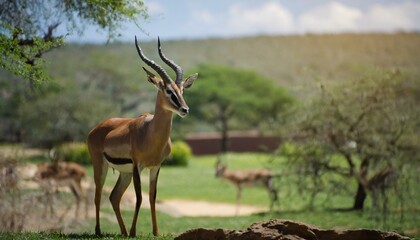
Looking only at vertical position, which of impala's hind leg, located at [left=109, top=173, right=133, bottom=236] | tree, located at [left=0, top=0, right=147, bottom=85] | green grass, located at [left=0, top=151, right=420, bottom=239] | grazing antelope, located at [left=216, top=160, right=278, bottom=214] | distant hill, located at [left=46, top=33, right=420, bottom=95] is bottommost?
green grass, located at [left=0, top=151, right=420, bottom=239]

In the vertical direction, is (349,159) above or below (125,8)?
below

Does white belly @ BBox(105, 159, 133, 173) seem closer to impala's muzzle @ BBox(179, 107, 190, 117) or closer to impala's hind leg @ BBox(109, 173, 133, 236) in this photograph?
impala's hind leg @ BBox(109, 173, 133, 236)

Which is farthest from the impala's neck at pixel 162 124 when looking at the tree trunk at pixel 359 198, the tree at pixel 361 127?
the tree trunk at pixel 359 198

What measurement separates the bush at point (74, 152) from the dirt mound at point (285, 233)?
1255 inches

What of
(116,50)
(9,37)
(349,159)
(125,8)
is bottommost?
(349,159)

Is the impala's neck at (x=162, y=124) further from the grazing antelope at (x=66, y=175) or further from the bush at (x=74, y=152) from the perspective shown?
the bush at (x=74, y=152)

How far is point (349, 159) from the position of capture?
2214cm

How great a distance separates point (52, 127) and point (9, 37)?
3145 cm

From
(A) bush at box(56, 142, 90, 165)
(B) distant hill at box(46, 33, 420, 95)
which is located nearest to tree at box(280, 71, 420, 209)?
(A) bush at box(56, 142, 90, 165)

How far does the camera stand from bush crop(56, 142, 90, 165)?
1614 inches

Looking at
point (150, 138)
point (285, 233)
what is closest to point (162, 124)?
point (150, 138)

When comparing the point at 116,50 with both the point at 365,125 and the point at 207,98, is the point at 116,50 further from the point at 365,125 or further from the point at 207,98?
the point at 365,125

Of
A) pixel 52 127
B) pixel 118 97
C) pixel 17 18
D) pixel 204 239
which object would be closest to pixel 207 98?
pixel 118 97

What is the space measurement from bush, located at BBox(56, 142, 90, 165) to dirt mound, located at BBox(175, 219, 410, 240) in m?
31.9
